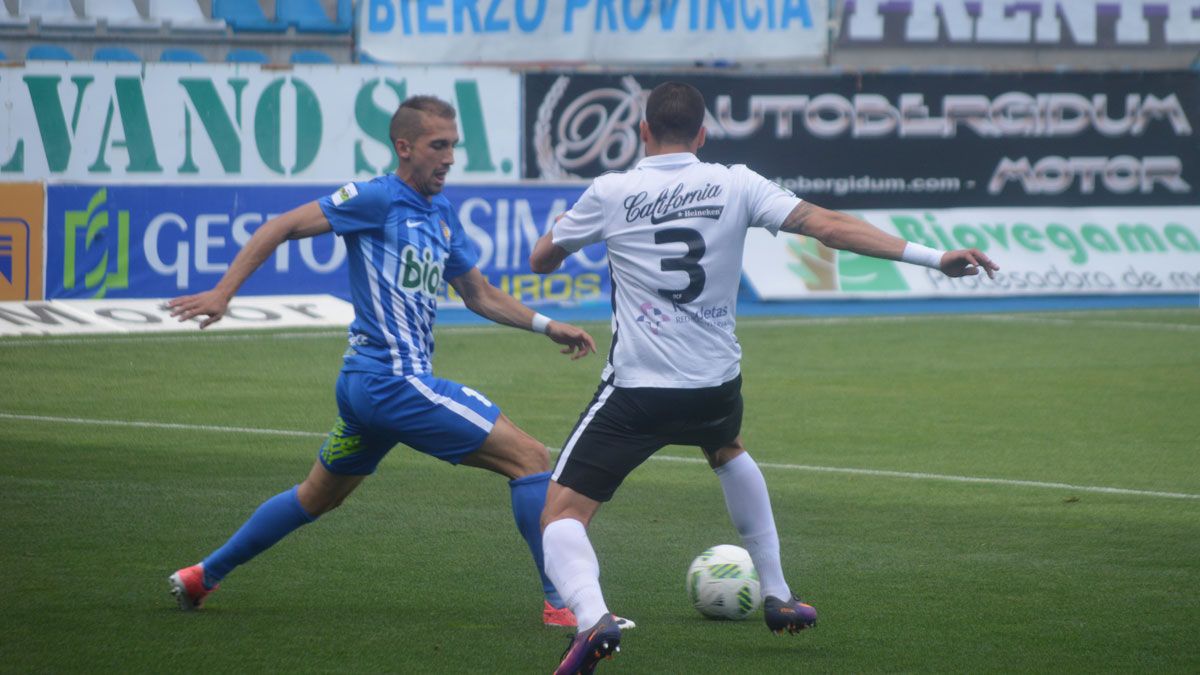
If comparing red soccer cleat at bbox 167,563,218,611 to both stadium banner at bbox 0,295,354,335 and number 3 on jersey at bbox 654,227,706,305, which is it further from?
stadium banner at bbox 0,295,354,335

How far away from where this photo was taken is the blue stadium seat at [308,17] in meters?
22.1

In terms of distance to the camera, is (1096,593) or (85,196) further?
(85,196)

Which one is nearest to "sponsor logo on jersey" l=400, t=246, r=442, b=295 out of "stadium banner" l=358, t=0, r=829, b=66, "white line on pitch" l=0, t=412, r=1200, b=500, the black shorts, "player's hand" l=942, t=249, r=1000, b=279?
the black shorts

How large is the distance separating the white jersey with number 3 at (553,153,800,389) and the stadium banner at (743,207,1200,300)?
14779 mm

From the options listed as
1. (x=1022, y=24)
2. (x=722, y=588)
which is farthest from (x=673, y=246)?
(x=1022, y=24)

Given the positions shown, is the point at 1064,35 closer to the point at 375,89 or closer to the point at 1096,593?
the point at 375,89

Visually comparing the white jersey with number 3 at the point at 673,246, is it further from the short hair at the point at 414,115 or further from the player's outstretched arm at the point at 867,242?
the short hair at the point at 414,115

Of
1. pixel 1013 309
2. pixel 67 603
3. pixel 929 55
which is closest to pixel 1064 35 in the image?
pixel 929 55

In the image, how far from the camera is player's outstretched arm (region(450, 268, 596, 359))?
6.47 m

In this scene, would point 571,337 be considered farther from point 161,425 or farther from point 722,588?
point 161,425

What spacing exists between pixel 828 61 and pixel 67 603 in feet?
56.6

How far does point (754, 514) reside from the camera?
20.2 feet

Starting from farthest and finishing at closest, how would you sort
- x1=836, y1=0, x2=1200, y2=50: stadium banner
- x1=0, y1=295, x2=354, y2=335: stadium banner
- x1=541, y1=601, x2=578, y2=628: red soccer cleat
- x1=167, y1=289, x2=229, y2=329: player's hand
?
x1=836, y1=0, x2=1200, y2=50: stadium banner < x1=0, y1=295, x2=354, y2=335: stadium banner < x1=541, y1=601, x2=578, y2=628: red soccer cleat < x1=167, y1=289, x2=229, y2=329: player's hand

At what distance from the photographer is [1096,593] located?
698cm
